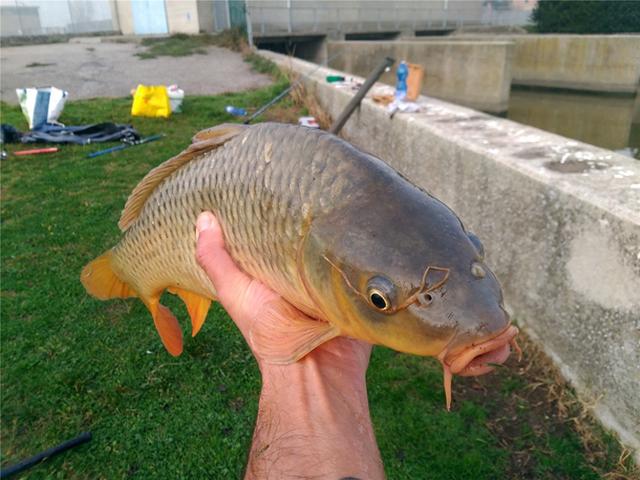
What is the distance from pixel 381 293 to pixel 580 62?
46.4ft

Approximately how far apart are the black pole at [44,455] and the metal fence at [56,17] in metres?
21.6

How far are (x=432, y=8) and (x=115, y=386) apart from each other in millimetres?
24303

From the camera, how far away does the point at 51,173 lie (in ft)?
16.9

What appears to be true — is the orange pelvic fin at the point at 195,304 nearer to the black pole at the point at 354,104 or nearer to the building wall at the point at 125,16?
the black pole at the point at 354,104

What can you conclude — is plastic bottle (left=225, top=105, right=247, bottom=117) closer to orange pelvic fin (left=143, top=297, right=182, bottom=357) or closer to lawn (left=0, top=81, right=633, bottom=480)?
lawn (left=0, top=81, right=633, bottom=480)

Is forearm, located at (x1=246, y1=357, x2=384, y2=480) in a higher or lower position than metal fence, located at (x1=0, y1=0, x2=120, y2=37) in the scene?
lower

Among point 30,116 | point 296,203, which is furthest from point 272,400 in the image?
point 30,116

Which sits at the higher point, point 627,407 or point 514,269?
point 514,269

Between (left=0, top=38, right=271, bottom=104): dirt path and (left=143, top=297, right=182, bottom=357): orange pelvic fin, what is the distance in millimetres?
7722

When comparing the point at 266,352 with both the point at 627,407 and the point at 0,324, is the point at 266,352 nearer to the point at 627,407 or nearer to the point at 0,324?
the point at 627,407

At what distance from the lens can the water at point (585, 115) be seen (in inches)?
355

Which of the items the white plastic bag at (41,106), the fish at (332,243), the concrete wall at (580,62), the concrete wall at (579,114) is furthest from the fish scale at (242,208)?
the concrete wall at (580,62)

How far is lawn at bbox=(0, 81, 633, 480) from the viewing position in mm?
2131

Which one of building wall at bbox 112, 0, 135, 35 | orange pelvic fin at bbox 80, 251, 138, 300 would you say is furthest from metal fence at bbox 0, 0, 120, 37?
orange pelvic fin at bbox 80, 251, 138, 300
